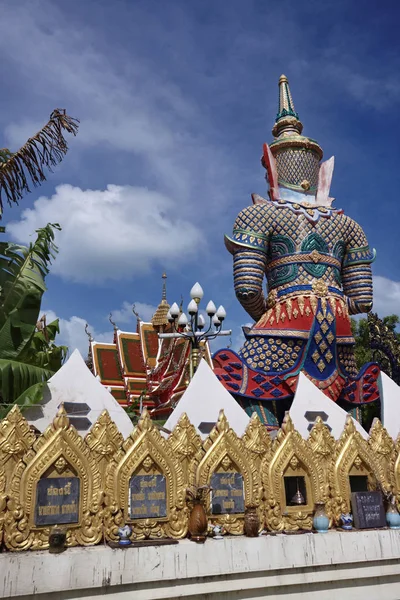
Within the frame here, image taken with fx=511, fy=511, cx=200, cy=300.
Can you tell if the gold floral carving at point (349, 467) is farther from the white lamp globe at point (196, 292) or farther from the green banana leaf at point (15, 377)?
the white lamp globe at point (196, 292)

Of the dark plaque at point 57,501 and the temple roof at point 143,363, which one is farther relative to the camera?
the temple roof at point 143,363

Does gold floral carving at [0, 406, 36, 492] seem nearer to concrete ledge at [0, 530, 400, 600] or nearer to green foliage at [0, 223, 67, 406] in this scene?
concrete ledge at [0, 530, 400, 600]

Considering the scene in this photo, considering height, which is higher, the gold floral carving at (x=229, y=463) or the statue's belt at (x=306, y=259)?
the statue's belt at (x=306, y=259)

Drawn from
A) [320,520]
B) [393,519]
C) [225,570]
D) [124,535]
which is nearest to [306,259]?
[393,519]

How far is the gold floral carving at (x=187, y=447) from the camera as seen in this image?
20.0 feet

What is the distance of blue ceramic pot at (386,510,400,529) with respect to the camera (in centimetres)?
655

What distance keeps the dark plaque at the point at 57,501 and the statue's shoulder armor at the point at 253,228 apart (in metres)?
7.05

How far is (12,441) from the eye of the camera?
534 cm

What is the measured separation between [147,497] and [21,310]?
4098mm

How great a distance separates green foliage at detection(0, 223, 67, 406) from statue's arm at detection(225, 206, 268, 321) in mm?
3926

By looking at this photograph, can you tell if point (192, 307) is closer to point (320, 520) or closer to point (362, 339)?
point (320, 520)

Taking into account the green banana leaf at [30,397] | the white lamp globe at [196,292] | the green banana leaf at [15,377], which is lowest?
the green banana leaf at [30,397]

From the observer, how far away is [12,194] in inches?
289

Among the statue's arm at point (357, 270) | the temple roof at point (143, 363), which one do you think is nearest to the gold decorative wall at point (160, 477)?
the statue's arm at point (357, 270)
